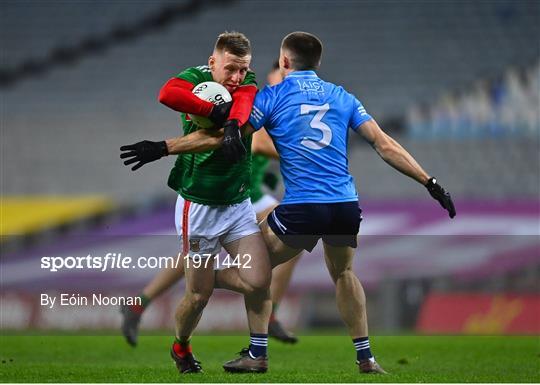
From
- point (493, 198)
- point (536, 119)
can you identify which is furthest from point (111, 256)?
point (536, 119)

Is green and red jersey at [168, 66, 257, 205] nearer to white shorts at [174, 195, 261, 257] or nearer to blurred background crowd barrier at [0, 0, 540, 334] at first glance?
white shorts at [174, 195, 261, 257]

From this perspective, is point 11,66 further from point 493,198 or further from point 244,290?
point 244,290

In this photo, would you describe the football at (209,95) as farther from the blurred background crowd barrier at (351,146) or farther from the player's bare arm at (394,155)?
the blurred background crowd barrier at (351,146)

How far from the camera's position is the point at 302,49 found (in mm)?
6332

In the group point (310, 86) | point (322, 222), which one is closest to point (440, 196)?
point (322, 222)

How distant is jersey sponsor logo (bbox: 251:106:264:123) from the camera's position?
246 inches

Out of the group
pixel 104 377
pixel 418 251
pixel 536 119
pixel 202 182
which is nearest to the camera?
pixel 104 377

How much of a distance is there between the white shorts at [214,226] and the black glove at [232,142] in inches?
21.4

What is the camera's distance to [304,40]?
6.32 meters

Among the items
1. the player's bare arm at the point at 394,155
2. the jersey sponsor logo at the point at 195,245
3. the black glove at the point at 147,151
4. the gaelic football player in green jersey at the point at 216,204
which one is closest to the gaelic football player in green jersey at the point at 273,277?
the gaelic football player in green jersey at the point at 216,204

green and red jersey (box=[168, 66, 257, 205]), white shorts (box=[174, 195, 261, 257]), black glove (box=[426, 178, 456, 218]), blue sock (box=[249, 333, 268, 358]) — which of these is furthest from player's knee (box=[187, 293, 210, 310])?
black glove (box=[426, 178, 456, 218])

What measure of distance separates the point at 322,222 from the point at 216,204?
2.29 ft

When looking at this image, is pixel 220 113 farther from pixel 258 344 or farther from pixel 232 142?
pixel 258 344

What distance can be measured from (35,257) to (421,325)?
5.97m
